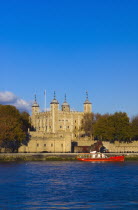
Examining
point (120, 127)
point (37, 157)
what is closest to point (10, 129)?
point (37, 157)

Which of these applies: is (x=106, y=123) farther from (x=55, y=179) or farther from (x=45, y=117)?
(x=55, y=179)

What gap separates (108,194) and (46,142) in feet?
157

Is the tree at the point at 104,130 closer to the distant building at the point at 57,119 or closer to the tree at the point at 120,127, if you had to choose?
the tree at the point at 120,127

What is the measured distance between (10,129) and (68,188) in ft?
123

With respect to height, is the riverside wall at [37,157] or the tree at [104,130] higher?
the tree at [104,130]

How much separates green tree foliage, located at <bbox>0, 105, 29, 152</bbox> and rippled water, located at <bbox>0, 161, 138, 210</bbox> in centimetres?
1898

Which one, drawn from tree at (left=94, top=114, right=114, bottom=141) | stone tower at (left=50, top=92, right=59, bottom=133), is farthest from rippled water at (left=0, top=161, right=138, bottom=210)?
stone tower at (left=50, top=92, right=59, bottom=133)

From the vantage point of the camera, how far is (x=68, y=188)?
45031mm

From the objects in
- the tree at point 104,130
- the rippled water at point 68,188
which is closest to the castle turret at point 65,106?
the tree at point 104,130

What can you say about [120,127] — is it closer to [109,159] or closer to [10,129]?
[109,159]

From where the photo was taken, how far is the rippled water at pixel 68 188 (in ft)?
122

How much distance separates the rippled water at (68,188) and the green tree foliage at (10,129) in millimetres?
18981

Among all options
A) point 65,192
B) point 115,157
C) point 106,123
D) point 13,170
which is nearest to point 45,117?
point 106,123

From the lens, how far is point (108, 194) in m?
41.6
